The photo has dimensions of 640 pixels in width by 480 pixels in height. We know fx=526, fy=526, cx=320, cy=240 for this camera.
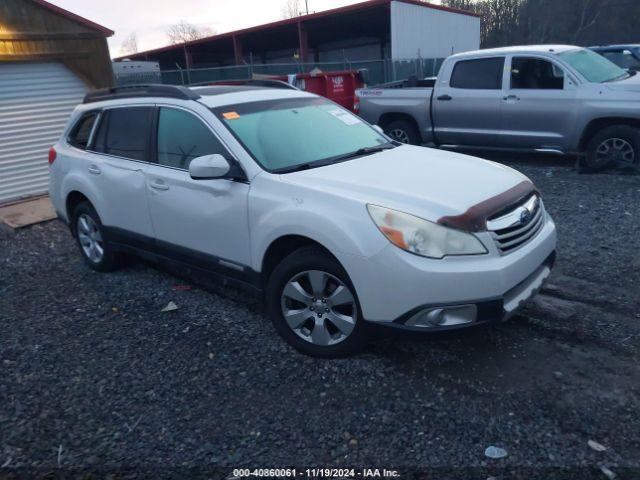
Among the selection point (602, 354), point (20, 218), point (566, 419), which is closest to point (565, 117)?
point (602, 354)

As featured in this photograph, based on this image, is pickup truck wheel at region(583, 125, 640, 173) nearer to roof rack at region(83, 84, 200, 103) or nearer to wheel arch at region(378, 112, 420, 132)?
wheel arch at region(378, 112, 420, 132)

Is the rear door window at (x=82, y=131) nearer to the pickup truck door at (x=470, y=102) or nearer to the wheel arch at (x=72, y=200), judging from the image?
the wheel arch at (x=72, y=200)

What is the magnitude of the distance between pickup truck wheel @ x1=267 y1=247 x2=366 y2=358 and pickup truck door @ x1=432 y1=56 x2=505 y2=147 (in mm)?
6230

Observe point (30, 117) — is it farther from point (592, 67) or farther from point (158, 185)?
point (592, 67)

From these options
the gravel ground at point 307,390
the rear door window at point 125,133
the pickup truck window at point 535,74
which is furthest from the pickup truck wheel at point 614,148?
the rear door window at point 125,133

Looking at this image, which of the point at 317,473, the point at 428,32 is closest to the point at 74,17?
the point at 317,473

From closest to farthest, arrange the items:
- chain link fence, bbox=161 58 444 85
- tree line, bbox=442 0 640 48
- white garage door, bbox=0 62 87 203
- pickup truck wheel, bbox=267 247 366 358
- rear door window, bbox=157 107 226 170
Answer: pickup truck wheel, bbox=267 247 366 358
rear door window, bbox=157 107 226 170
white garage door, bbox=0 62 87 203
chain link fence, bbox=161 58 444 85
tree line, bbox=442 0 640 48

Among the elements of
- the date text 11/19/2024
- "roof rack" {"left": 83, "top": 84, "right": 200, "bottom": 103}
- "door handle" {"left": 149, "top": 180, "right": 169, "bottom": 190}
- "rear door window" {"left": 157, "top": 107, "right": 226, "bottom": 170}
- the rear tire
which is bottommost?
the date text 11/19/2024

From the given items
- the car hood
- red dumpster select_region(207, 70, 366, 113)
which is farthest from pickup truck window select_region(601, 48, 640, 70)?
the car hood

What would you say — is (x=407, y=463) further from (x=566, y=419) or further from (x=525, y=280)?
(x=525, y=280)

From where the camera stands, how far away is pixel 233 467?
267cm

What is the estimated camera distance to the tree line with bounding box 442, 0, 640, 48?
4016 centimetres

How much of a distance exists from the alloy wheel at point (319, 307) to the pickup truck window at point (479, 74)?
642cm

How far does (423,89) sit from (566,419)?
733 centimetres
